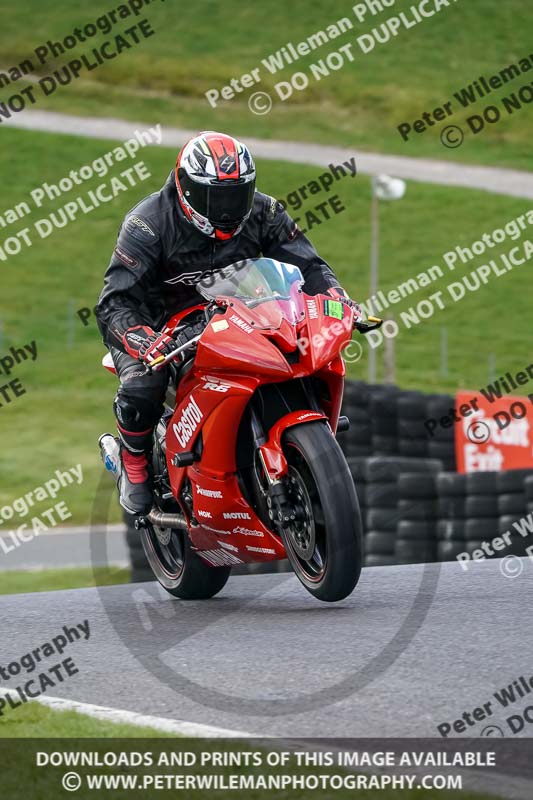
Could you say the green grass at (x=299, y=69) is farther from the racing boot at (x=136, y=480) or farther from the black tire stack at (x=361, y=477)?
the racing boot at (x=136, y=480)

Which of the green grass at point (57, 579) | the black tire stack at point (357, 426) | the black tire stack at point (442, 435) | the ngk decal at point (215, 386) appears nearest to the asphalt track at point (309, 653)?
the ngk decal at point (215, 386)

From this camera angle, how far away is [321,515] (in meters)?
5.55

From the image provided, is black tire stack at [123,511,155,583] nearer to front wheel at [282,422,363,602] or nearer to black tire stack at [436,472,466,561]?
black tire stack at [436,472,466,561]

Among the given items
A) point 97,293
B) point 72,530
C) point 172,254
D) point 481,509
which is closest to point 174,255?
point 172,254

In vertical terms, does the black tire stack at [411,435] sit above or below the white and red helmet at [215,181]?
below

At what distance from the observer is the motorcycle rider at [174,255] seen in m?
6.13

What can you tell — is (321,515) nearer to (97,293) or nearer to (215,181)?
(215,181)

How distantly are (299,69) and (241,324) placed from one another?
136 ft

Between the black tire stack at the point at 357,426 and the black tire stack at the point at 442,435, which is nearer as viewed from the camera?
the black tire stack at the point at 442,435

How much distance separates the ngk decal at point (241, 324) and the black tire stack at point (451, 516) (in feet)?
17.4

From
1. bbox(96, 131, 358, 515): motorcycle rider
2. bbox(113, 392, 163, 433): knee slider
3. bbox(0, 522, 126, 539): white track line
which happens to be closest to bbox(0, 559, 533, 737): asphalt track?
bbox(96, 131, 358, 515): motorcycle rider

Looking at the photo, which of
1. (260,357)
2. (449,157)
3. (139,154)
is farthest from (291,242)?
(449,157)

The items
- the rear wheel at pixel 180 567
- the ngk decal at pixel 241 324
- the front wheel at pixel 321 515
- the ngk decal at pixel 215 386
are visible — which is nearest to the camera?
the front wheel at pixel 321 515

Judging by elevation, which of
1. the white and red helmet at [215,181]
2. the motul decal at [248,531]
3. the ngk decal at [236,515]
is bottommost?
the motul decal at [248,531]
